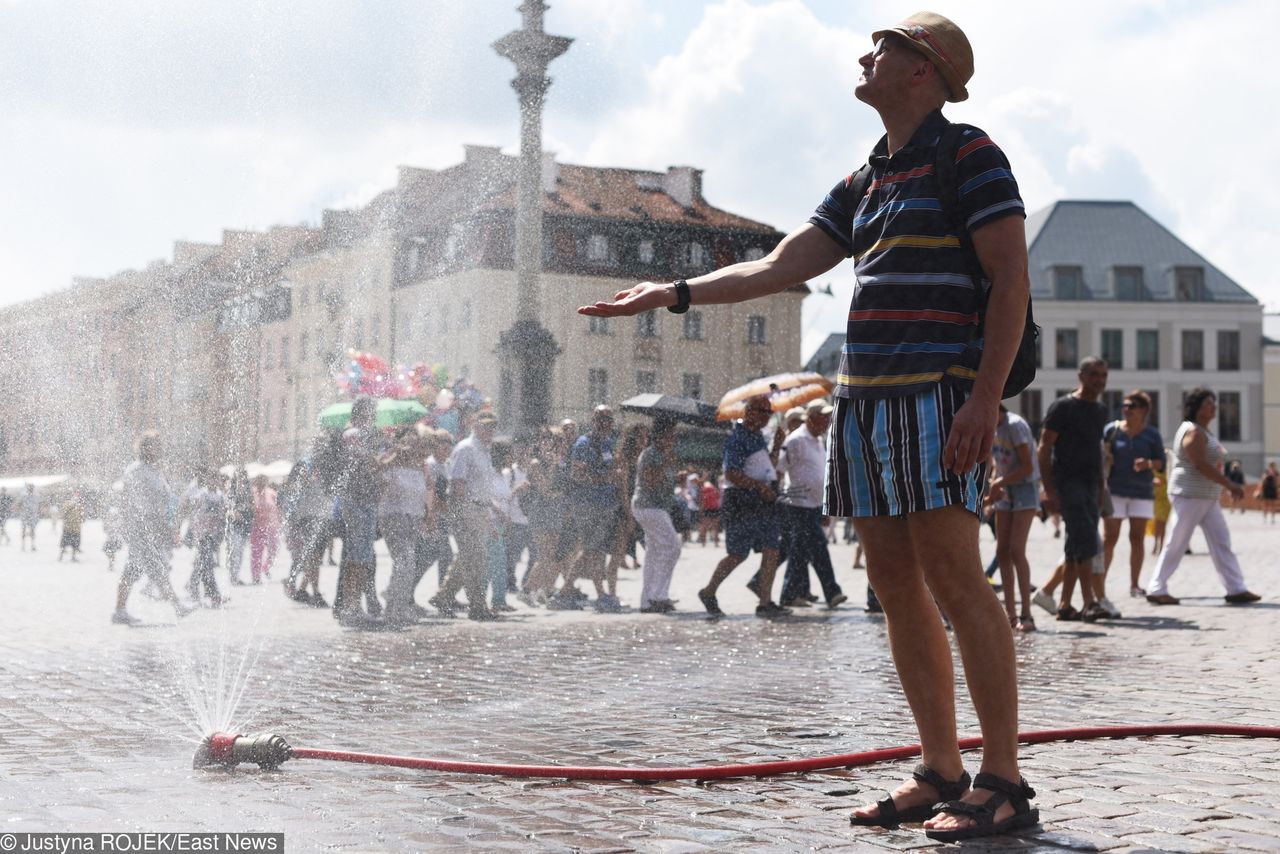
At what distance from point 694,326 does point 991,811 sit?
60.1 meters

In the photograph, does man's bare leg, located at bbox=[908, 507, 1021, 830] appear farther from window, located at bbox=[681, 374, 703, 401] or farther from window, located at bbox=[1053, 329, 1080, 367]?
window, located at bbox=[1053, 329, 1080, 367]

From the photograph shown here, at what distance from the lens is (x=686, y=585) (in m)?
18.8

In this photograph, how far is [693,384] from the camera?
60812 mm

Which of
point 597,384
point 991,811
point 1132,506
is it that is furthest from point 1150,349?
point 991,811

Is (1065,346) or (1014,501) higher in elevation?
(1065,346)

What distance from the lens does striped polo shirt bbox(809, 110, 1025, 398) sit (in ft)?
12.8

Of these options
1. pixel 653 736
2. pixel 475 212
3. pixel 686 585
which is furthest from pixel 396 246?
pixel 475 212

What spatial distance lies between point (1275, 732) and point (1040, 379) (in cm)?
7532

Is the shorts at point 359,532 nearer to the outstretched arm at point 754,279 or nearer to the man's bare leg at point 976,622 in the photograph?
the outstretched arm at point 754,279

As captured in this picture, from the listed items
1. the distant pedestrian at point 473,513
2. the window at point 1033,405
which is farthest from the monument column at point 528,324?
the window at point 1033,405

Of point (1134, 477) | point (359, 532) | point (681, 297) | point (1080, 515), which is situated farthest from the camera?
point (1134, 477)

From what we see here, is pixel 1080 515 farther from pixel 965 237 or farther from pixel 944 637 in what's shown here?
pixel 965 237

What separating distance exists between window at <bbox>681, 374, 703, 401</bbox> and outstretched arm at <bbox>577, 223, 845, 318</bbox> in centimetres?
5597

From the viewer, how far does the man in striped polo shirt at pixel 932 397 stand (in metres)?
3.88
